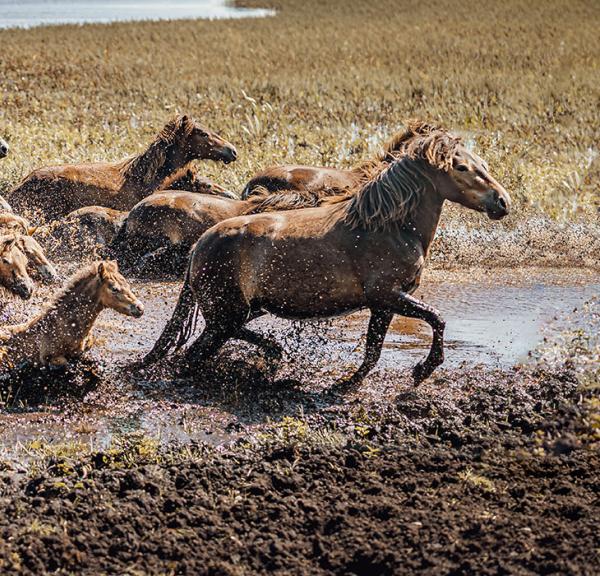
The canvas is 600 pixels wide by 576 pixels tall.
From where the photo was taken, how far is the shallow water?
24.2 ft

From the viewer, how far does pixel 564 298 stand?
11.0 m

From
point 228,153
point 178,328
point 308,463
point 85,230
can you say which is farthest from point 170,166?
point 308,463

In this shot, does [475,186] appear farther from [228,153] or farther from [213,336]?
[228,153]

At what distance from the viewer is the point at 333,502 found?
593cm

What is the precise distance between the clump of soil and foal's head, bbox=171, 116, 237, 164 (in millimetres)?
6624

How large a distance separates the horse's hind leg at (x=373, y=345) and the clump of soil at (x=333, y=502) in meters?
0.77

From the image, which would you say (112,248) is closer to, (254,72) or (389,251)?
(389,251)

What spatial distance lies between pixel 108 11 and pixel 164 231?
49.3 metres

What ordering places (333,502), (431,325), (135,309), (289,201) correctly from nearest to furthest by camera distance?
(333,502), (135,309), (431,325), (289,201)

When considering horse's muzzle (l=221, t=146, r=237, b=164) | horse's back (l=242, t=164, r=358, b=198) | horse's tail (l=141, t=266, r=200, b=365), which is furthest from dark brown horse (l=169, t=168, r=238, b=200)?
horse's tail (l=141, t=266, r=200, b=365)

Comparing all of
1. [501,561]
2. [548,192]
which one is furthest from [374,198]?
[548,192]

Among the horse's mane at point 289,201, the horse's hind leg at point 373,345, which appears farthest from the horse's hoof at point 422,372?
the horse's mane at point 289,201

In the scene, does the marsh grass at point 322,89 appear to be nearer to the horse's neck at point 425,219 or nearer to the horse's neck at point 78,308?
the horse's neck at point 425,219

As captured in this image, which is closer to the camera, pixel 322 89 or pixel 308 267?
pixel 308 267
